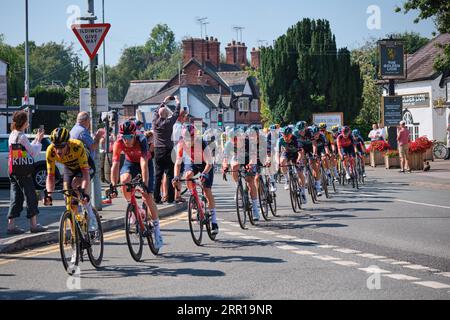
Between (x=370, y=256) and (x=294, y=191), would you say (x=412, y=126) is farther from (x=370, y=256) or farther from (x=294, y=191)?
(x=370, y=256)

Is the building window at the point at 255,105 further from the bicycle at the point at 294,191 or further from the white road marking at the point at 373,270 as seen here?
the white road marking at the point at 373,270

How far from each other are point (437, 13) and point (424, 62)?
114ft

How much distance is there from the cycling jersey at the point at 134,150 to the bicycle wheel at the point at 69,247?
1425mm

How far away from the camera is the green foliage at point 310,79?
62.6m

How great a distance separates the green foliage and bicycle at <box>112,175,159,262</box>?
170ft

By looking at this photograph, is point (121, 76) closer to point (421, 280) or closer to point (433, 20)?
point (433, 20)

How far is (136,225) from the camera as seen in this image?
10.6 m

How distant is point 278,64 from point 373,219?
160 feet

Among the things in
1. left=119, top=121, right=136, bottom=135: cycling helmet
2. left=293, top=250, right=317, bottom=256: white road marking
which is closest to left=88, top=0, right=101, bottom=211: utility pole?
left=119, top=121, right=136, bottom=135: cycling helmet

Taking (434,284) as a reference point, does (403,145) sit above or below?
above

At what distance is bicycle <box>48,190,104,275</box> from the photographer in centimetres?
955

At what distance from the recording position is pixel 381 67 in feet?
129

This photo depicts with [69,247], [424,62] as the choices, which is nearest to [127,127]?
[69,247]

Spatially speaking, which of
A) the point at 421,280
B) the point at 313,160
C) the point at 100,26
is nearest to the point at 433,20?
the point at 313,160
